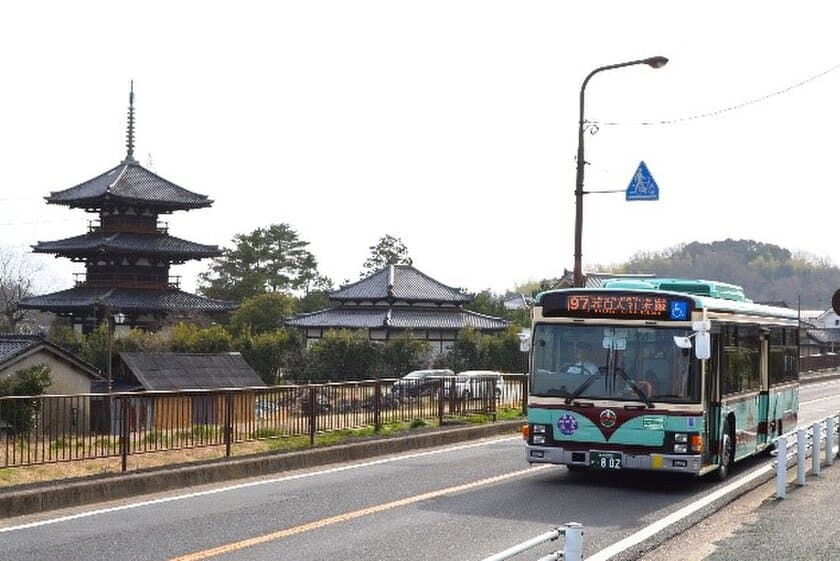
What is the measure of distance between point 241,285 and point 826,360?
43404 mm

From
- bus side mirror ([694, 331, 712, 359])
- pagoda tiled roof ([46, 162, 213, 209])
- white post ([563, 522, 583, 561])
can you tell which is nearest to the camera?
white post ([563, 522, 583, 561])

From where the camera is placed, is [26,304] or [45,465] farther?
[26,304]

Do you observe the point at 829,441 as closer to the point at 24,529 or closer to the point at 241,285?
the point at 24,529

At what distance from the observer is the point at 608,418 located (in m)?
13.5

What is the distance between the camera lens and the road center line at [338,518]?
9.23m

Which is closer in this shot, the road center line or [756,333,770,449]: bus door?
the road center line

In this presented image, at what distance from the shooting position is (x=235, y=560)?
892 centimetres

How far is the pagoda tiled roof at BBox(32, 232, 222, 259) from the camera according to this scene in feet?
209

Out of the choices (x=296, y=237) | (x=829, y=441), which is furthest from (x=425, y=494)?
(x=296, y=237)

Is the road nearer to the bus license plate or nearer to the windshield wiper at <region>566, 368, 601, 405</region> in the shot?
the bus license plate

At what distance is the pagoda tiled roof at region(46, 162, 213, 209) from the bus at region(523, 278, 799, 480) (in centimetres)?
5418

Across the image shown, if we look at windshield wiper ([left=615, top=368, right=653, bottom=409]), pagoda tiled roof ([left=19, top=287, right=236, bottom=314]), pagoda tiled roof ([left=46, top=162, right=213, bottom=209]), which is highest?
pagoda tiled roof ([left=46, top=162, right=213, bottom=209])

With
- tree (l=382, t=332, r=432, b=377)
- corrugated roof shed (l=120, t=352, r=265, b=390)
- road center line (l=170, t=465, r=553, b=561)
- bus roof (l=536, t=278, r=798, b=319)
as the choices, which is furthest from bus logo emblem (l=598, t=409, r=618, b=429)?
tree (l=382, t=332, r=432, b=377)

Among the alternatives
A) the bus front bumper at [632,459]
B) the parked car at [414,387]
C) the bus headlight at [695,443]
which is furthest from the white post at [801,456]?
the parked car at [414,387]
